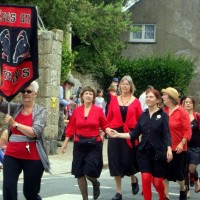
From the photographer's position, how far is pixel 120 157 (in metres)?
10.6

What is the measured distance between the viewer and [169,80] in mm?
29156

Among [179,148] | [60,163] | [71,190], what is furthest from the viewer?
[60,163]

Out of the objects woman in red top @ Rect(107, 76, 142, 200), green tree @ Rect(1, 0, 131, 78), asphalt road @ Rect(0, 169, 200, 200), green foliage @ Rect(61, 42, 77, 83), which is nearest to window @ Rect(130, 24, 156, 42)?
green tree @ Rect(1, 0, 131, 78)

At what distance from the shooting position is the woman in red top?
10.5 m

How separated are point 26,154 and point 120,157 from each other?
336 centimetres

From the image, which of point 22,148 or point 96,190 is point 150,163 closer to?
point 96,190

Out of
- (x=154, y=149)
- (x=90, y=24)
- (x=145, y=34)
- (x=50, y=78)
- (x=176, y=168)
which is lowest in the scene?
(x=176, y=168)

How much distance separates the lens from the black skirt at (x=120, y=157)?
10.5 metres

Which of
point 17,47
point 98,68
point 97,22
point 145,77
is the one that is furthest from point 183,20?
point 17,47

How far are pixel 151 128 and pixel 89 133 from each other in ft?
3.49

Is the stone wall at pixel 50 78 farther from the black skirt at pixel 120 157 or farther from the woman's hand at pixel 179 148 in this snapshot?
the woman's hand at pixel 179 148

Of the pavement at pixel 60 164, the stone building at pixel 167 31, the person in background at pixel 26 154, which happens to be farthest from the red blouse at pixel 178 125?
the stone building at pixel 167 31

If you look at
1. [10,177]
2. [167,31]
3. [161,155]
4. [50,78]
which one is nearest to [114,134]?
[161,155]

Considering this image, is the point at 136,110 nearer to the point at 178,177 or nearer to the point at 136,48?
the point at 178,177
